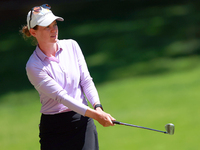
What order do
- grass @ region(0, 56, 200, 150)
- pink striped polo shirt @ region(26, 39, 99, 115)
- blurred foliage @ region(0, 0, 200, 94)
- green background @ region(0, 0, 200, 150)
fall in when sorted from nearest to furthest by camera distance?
1. pink striped polo shirt @ region(26, 39, 99, 115)
2. grass @ region(0, 56, 200, 150)
3. green background @ region(0, 0, 200, 150)
4. blurred foliage @ region(0, 0, 200, 94)

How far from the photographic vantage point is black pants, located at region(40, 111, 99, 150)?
2217 millimetres

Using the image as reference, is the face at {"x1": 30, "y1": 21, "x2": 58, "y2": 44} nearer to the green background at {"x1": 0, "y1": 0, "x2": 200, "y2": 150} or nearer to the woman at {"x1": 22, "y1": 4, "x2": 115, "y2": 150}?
the woman at {"x1": 22, "y1": 4, "x2": 115, "y2": 150}

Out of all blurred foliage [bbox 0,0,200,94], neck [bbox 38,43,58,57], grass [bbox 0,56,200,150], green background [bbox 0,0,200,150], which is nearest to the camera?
neck [bbox 38,43,58,57]

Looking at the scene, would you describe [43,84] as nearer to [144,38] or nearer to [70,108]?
[70,108]

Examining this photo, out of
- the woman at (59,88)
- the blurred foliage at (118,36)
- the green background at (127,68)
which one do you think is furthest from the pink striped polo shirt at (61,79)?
the blurred foliage at (118,36)

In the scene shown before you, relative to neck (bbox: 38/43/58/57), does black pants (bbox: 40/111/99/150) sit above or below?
below

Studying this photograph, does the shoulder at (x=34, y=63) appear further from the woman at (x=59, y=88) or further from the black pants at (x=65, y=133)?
the black pants at (x=65, y=133)

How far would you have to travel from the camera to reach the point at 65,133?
2236mm

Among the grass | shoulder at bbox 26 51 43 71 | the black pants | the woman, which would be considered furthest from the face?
the grass

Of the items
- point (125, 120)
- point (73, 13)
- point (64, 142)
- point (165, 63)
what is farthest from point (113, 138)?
point (73, 13)


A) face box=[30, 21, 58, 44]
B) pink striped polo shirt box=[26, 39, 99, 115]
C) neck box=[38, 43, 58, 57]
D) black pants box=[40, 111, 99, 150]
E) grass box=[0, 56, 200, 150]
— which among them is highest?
face box=[30, 21, 58, 44]

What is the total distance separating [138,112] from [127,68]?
55.0 inches

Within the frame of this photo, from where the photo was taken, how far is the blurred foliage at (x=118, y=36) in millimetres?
5562

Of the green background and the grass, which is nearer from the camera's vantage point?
the grass
